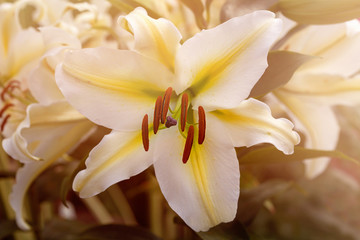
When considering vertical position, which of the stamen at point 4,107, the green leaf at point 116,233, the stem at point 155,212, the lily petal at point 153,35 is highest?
the lily petal at point 153,35

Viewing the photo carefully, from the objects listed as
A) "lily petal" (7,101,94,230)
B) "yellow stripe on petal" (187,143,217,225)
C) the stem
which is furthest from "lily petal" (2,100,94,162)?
the stem

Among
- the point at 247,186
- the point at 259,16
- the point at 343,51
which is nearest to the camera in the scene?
the point at 259,16

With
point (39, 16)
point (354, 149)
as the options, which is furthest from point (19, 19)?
point (354, 149)

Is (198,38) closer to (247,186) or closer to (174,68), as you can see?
(174,68)

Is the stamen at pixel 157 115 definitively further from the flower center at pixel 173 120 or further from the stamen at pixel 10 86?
the stamen at pixel 10 86

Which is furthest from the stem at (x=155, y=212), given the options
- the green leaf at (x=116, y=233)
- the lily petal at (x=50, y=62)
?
the lily petal at (x=50, y=62)
